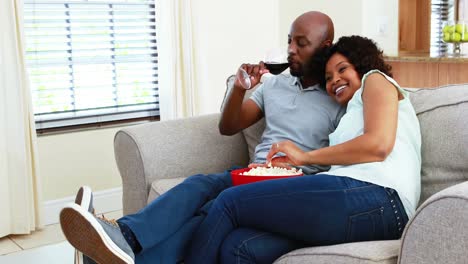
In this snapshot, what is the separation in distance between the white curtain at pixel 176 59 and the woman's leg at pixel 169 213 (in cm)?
185

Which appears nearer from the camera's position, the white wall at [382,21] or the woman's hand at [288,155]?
the woman's hand at [288,155]

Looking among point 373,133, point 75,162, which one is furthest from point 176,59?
point 373,133

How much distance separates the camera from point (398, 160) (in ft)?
6.73

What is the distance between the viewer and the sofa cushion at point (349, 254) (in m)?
1.72

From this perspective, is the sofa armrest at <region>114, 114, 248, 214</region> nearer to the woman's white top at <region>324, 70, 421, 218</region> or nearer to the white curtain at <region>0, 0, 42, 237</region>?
the woman's white top at <region>324, 70, 421, 218</region>

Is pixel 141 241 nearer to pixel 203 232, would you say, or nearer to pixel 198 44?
pixel 203 232

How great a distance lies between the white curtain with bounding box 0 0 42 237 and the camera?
3.53 metres

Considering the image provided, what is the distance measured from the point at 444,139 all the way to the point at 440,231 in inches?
24.5

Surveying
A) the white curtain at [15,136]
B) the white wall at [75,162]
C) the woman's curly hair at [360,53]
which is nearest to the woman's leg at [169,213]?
the woman's curly hair at [360,53]

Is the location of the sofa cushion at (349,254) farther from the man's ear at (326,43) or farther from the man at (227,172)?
the man's ear at (326,43)

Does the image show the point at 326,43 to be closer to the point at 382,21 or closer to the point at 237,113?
the point at 237,113

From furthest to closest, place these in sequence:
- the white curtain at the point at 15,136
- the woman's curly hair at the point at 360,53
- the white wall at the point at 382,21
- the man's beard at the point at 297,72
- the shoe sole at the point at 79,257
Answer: the white wall at the point at 382,21, the white curtain at the point at 15,136, the man's beard at the point at 297,72, the woman's curly hair at the point at 360,53, the shoe sole at the point at 79,257

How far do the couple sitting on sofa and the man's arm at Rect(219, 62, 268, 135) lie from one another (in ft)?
0.98

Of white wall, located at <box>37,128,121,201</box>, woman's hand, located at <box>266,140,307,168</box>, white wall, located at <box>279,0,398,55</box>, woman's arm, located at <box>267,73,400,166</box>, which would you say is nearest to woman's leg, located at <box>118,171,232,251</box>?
woman's hand, located at <box>266,140,307,168</box>
